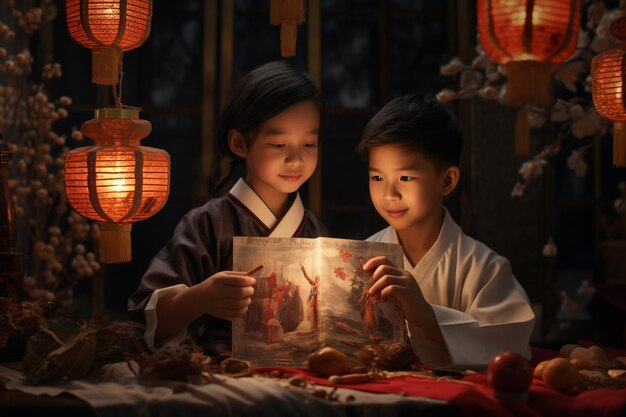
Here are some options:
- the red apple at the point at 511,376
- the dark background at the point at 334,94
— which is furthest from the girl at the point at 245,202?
the dark background at the point at 334,94

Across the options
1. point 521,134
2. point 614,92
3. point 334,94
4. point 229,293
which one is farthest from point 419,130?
point 334,94

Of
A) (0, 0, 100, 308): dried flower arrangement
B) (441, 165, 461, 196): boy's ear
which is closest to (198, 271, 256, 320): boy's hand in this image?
(441, 165, 461, 196): boy's ear

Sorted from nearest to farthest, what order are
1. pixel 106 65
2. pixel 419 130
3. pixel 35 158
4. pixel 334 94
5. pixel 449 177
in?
pixel 106 65, pixel 419 130, pixel 449 177, pixel 35 158, pixel 334 94

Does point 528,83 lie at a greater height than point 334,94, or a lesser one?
lesser

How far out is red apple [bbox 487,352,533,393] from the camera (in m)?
1.81

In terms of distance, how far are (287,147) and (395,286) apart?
0.47 metres

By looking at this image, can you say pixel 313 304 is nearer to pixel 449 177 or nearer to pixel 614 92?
pixel 449 177

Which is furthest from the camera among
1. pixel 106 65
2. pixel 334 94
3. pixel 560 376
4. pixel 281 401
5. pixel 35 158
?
pixel 334 94

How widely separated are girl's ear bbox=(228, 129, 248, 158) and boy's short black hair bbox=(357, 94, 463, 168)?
31 cm

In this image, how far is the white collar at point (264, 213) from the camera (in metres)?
2.39

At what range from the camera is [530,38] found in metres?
1.96

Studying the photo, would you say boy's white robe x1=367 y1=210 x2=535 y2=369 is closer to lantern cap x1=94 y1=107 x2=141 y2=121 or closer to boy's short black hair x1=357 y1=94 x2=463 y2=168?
boy's short black hair x1=357 y1=94 x2=463 y2=168

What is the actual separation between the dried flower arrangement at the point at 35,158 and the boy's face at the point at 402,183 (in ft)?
5.63

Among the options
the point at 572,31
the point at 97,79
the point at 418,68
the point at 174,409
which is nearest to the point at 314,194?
the point at 418,68
